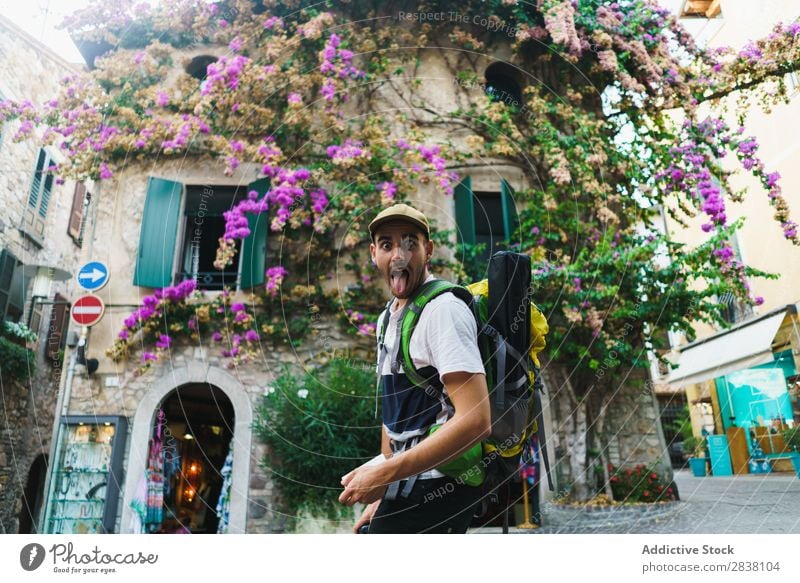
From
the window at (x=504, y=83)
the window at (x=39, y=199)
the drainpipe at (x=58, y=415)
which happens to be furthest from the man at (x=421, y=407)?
the window at (x=504, y=83)

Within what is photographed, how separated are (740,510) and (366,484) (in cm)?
185

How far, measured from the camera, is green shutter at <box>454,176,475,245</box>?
326 cm

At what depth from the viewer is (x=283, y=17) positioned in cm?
331

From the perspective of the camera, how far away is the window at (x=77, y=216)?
2.65 metres

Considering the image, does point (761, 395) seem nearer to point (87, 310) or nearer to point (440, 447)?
point (440, 447)

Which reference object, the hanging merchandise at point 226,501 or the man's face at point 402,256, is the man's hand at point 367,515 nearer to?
the man's face at point 402,256

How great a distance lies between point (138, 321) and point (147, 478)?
0.78m

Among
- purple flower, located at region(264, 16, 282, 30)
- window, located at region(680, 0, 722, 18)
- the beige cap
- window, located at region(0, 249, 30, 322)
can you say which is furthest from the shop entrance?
window, located at region(680, 0, 722, 18)

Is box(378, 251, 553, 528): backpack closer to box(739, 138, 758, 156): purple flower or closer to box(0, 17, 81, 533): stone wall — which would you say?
box(739, 138, 758, 156): purple flower

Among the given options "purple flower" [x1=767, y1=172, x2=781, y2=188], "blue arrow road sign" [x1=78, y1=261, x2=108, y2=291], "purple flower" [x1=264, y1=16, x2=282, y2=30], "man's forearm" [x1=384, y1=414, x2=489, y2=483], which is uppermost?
"purple flower" [x1=264, y1=16, x2=282, y2=30]

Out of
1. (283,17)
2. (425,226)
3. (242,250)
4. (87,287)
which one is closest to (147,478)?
(87,287)

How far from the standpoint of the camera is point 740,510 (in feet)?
6.69

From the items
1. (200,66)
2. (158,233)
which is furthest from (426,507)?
(200,66)
